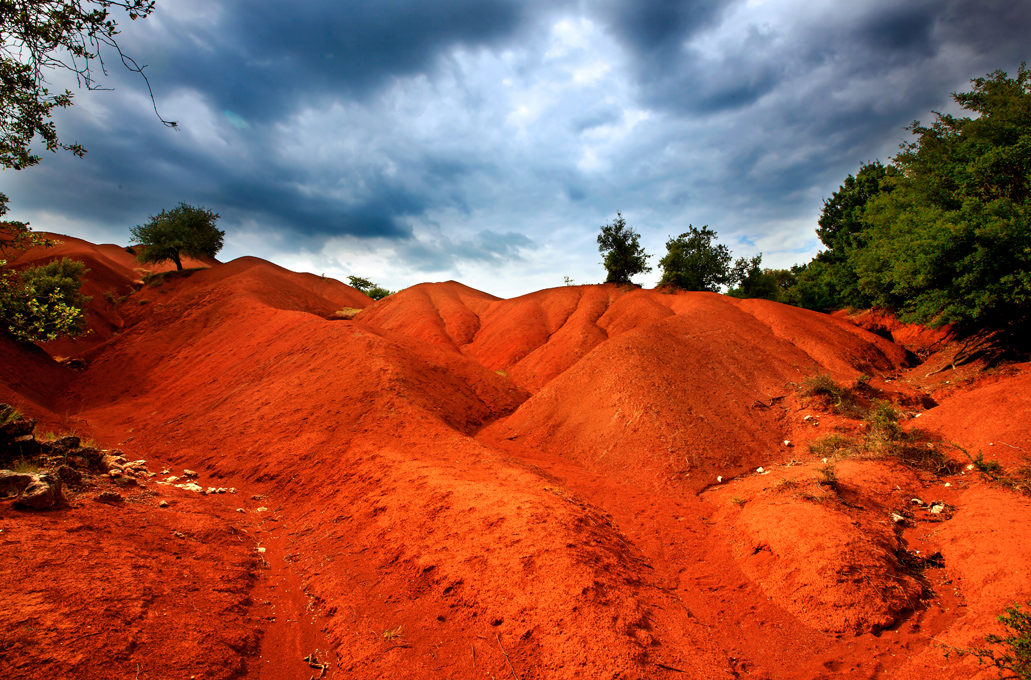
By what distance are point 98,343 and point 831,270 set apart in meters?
53.0

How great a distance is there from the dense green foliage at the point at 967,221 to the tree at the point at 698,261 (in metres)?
15.7

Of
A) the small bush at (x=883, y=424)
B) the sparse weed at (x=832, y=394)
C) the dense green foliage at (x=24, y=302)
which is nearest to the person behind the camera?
the dense green foliage at (x=24, y=302)

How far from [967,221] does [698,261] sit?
91.3 ft

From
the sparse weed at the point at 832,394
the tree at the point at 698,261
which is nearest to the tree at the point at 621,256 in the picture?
the tree at the point at 698,261

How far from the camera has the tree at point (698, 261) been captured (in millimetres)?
38781

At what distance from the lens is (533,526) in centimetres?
648

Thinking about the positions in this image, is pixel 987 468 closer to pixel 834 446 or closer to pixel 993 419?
pixel 993 419

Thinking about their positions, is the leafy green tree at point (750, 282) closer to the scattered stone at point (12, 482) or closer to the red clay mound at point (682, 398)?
the red clay mound at point (682, 398)

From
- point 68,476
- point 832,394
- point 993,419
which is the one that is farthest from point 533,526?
point 832,394

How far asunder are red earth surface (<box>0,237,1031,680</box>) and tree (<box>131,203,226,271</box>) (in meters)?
21.0

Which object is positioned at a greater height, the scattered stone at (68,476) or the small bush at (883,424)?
the scattered stone at (68,476)

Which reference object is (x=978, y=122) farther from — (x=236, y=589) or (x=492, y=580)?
(x=236, y=589)

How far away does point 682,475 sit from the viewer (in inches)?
412

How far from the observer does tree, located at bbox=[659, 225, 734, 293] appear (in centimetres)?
3878
